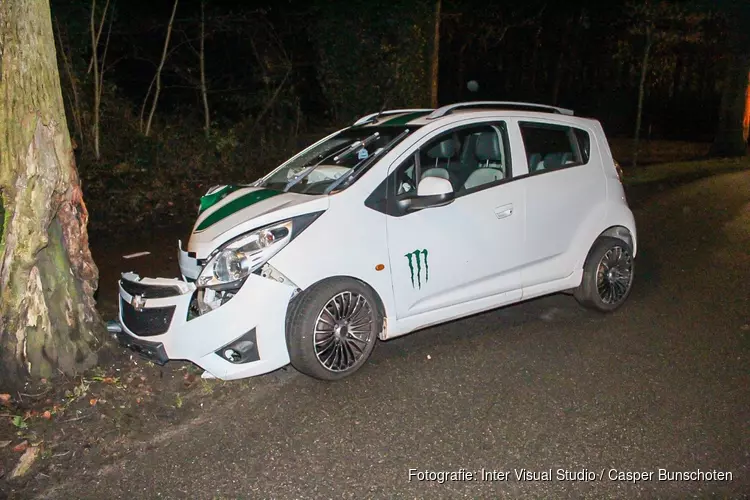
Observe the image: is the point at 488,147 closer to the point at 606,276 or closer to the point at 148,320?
the point at 606,276

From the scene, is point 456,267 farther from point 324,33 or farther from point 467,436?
point 324,33

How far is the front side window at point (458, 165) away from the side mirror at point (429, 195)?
7 centimetres

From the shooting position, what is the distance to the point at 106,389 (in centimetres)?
506

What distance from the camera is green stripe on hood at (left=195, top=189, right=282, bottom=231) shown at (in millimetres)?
5602

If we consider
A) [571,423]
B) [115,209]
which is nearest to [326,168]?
[571,423]

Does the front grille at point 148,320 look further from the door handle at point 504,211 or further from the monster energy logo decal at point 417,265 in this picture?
the door handle at point 504,211

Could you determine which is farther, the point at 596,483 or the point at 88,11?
the point at 88,11

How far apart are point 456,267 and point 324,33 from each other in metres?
11.1

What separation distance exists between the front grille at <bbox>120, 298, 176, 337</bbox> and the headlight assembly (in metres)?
0.34

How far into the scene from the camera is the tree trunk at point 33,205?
483 centimetres

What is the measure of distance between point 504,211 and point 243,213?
6.88 feet

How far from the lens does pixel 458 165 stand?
6.92 metres

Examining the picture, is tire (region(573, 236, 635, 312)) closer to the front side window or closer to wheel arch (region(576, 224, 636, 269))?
wheel arch (region(576, 224, 636, 269))

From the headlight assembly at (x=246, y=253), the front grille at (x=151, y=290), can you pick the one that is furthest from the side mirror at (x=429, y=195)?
the front grille at (x=151, y=290)
